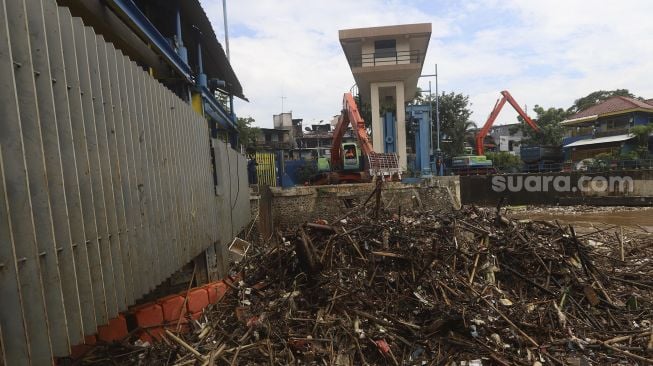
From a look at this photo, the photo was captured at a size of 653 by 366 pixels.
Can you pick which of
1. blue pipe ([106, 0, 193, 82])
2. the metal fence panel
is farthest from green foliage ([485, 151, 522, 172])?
the metal fence panel

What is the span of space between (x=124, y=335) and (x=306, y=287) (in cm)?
219

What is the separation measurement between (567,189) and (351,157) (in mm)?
11461

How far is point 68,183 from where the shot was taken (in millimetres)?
2193

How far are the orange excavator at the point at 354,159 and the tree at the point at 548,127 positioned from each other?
69.2ft

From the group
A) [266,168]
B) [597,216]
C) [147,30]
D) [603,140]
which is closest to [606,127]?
[603,140]

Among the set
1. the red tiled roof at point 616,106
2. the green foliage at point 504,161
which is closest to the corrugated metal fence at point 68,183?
the green foliage at point 504,161

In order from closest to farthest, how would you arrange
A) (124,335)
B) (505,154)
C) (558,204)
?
(124,335) < (558,204) < (505,154)

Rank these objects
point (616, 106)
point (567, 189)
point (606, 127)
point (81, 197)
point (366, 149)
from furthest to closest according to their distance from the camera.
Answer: point (606, 127)
point (616, 106)
point (567, 189)
point (366, 149)
point (81, 197)

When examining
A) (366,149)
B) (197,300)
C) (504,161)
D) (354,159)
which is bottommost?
(197,300)

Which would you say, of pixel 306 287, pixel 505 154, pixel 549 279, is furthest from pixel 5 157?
pixel 505 154

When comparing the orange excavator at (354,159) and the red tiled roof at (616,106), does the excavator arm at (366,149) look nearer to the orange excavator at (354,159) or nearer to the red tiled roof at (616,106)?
the orange excavator at (354,159)

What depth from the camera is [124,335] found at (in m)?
3.71

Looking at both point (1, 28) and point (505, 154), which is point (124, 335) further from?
point (505, 154)

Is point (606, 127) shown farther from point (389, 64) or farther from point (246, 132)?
point (246, 132)
